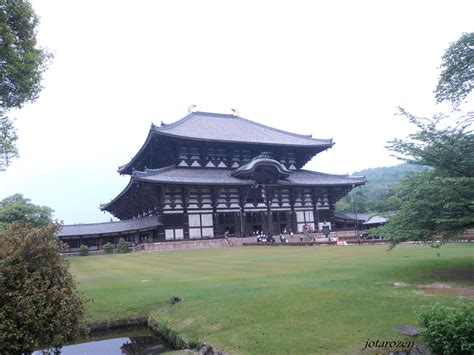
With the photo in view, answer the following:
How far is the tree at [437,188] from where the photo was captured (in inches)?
480

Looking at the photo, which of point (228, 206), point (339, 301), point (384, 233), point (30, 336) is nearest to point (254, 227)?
point (228, 206)

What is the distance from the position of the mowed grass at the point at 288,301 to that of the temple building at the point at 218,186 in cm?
2398

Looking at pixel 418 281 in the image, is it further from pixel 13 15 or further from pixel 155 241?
pixel 155 241

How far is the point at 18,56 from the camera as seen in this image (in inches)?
551

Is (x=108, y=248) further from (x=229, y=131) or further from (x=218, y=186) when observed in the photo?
(x=229, y=131)

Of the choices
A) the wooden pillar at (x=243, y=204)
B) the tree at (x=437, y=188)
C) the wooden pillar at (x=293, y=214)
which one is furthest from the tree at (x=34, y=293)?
the wooden pillar at (x=293, y=214)

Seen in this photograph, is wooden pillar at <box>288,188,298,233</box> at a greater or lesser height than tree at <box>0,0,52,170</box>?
lesser

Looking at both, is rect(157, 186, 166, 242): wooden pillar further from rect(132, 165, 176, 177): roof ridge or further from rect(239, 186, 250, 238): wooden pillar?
rect(239, 186, 250, 238): wooden pillar

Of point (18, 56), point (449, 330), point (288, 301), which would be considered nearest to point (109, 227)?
point (18, 56)

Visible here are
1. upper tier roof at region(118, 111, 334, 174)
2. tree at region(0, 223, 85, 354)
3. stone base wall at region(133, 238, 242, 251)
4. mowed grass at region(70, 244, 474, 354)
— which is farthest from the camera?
upper tier roof at region(118, 111, 334, 174)

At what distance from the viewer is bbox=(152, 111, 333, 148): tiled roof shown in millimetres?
47250

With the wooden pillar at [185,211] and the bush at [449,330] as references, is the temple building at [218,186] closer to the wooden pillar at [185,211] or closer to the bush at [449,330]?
the wooden pillar at [185,211]

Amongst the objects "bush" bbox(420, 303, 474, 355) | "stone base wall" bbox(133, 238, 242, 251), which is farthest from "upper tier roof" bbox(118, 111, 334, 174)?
"bush" bbox(420, 303, 474, 355)

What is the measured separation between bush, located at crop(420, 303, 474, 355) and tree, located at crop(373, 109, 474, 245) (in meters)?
6.22
